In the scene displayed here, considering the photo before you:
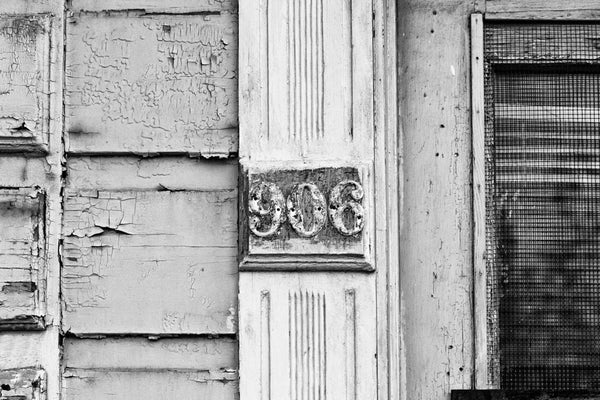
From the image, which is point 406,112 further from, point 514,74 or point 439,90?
point 514,74

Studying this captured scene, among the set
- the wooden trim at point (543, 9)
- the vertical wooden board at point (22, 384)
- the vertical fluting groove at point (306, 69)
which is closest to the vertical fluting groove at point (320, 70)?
the vertical fluting groove at point (306, 69)

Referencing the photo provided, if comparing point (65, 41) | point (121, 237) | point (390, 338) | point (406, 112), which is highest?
point (65, 41)

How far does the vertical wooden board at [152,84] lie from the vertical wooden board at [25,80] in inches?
2.5

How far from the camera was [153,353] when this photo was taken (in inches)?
97.6

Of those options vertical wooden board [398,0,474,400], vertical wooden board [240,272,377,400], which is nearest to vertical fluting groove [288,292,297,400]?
vertical wooden board [240,272,377,400]

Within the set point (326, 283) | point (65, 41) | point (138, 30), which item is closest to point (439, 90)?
point (326, 283)

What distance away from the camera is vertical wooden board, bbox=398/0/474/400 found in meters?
2.59

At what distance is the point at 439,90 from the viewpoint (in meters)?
2.65

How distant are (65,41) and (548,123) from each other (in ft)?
4.23

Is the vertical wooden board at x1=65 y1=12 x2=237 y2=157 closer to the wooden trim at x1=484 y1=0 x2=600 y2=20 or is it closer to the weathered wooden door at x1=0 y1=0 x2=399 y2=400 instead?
the weathered wooden door at x1=0 y1=0 x2=399 y2=400

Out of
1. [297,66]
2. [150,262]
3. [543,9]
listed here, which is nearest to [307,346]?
[150,262]

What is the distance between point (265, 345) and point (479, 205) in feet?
2.23

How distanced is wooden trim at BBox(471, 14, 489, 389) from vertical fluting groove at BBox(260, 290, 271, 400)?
1.83 feet

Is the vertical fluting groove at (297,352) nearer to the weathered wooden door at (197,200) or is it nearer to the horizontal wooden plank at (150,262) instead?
the weathered wooden door at (197,200)
